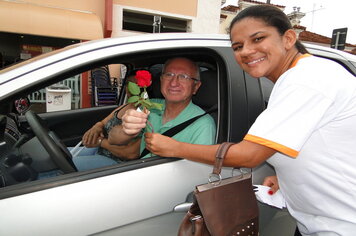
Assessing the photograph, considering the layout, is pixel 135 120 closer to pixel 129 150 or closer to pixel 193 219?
pixel 193 219

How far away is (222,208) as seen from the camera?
110 centimetres

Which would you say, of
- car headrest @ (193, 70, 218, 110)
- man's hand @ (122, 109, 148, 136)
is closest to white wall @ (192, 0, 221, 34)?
car headrest @ (193, 70, 218, 110)

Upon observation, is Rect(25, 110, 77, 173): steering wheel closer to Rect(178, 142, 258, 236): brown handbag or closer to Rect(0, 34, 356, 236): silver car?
Rect(0, 34, 356, 236): silver car

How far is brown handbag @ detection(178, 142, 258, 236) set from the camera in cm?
105

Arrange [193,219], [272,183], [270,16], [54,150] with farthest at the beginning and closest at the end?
1. [272,183]
2. [54,150]
3. [270,16]
4. [193,219]

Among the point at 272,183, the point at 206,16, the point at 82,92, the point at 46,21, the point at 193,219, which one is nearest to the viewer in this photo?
the point at 193,219

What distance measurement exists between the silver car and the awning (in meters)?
7.08

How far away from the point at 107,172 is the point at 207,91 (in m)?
1.01

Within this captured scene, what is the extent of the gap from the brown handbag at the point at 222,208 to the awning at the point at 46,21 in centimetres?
805

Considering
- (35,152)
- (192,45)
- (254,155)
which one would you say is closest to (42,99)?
(35,152)

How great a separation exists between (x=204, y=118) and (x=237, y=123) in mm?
274

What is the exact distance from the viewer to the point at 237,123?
4.77 feet

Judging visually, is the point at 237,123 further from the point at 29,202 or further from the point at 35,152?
the point at 35,152

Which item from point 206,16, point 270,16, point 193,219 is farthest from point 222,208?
point 206,16
